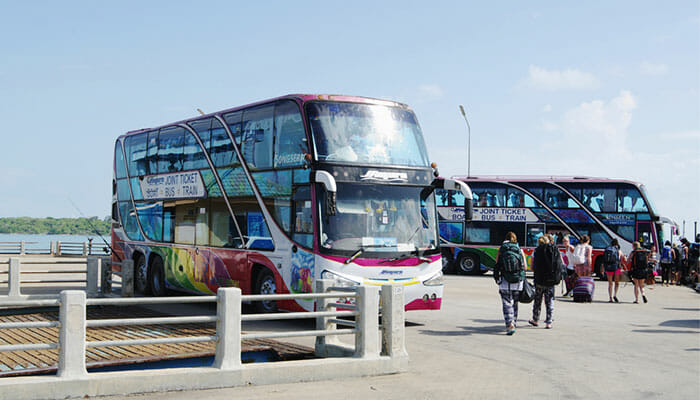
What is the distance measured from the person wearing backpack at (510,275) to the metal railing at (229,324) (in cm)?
401

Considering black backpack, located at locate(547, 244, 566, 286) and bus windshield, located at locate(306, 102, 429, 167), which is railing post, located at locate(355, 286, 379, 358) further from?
black backpack, located at locate(547, 244, 566, 286)

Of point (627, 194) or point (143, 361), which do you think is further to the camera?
point (627, 194)

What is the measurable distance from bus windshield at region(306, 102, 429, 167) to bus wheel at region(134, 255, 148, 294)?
8.73 meters

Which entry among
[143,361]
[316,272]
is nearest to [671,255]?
[316,272]

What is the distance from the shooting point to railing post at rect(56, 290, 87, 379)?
8.10 m

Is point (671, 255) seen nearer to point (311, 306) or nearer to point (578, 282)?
point (578, 282)

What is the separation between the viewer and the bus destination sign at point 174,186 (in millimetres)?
18562

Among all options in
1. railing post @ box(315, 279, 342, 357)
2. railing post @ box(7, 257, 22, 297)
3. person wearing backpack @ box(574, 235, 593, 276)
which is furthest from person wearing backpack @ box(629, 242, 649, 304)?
railing post @ box(7, 257, 22, 297)

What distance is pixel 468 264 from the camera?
35094 mm

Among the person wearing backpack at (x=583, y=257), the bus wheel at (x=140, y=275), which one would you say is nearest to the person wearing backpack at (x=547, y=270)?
the person wearing backpack at (x=583, y=257)

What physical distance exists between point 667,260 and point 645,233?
55.2 inches

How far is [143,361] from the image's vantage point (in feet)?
32.8

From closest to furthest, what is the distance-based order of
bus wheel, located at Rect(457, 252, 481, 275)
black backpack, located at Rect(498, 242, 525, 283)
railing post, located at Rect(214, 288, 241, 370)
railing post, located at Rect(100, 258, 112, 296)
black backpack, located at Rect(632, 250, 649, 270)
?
railing post, located at Rect(214, 288, 241, 370) < black backpack, located at Rect(498, 242, 525, 283) < railing post, located at Rect(100, 258, 112, 296) < black backpack, located at Rect(632, 250, 649, 270) < bus wheel, located at Rect(457, 252, 481, 275)

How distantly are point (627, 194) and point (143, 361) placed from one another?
25.6 meters
